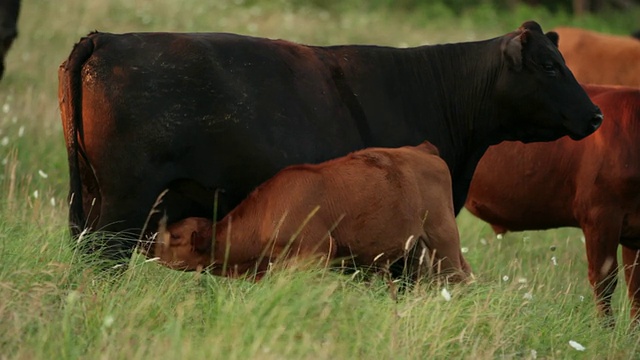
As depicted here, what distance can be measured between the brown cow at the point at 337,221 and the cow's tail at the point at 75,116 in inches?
22.7

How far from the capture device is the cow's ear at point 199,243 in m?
6.35

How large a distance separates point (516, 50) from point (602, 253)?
5.73 ft

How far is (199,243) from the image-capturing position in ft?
20.9

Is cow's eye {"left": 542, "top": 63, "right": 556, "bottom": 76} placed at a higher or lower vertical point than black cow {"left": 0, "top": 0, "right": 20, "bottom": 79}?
lower

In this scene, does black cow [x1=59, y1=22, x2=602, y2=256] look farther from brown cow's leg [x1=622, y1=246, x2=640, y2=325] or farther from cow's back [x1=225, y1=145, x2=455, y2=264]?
brown cow's leg [x1=622, y1=246, x2=640, y2=325]

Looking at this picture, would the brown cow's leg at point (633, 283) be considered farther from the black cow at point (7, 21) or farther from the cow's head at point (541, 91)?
the black cow at point (7, 21)

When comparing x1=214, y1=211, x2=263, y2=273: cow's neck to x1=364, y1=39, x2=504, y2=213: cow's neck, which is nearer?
x1=214, y1=211, x2=263, y2=273: cow's neck

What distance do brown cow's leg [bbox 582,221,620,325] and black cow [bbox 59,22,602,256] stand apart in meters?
1.11

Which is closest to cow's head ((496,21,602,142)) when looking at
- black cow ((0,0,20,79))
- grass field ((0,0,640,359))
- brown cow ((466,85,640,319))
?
grass field ((0,0,640,359))

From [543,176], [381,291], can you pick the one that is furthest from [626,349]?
[543,176]

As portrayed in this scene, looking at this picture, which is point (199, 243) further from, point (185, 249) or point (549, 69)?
point (549, 69)

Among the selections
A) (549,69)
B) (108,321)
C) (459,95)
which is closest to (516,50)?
(549,69)

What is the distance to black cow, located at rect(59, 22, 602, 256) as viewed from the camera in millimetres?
6727

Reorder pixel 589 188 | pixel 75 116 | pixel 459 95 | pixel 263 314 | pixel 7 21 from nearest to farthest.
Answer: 1. pixel 263 314
2. pixel 75 116
3. pixel 459 95
4. pixel 589 188
5. pixel 7 21
